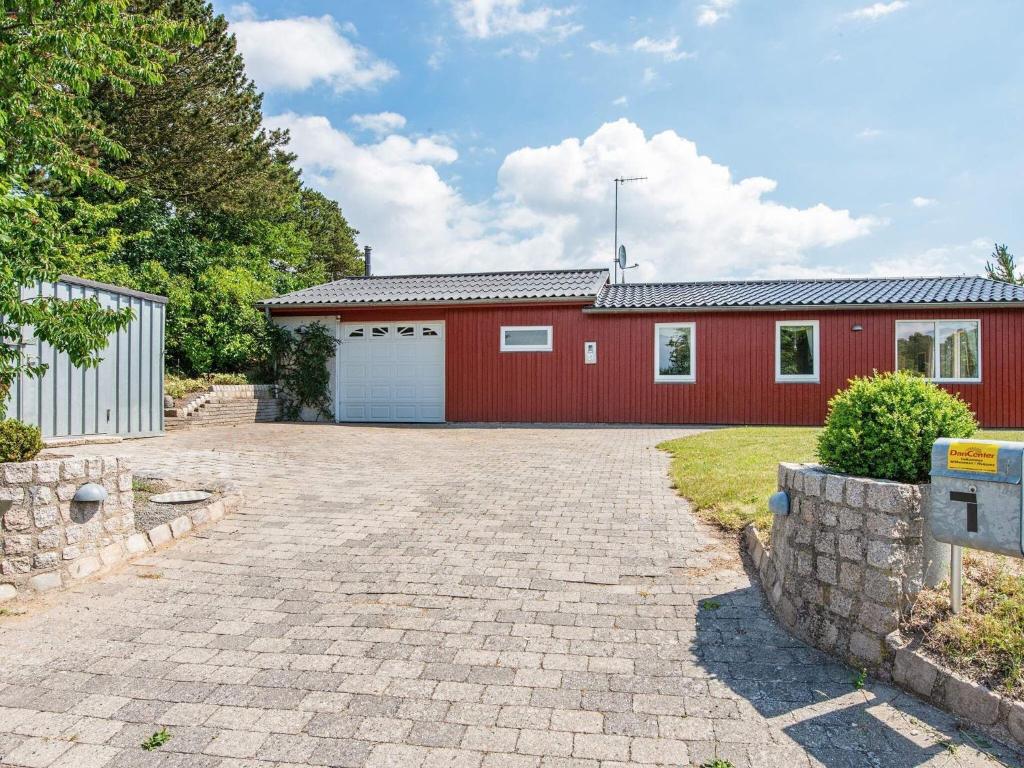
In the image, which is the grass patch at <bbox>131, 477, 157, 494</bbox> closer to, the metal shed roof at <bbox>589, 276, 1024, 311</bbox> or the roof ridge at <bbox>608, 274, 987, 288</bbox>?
the metal shed roof at <bbox>589, 276, 1024, 311</bbox>

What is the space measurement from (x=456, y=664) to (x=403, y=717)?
469mm

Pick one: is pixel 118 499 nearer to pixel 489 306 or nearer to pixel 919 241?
pixel 489 306

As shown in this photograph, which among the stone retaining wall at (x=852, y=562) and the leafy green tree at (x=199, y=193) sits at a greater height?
the leafy green tree at (x=199, y=193)

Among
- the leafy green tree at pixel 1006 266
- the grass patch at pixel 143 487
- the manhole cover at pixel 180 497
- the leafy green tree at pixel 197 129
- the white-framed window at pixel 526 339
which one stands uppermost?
the leafy green tree at pixel 197 129

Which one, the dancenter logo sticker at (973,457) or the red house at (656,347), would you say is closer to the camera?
the dancenter logo sticker at (973,457)

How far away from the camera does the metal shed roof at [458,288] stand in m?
14.1

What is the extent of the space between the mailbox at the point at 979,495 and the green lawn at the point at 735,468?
1868mm

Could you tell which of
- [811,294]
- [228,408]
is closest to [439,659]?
[228,408]

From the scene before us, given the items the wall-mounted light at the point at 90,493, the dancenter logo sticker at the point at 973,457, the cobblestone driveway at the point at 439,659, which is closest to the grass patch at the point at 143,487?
the cobblestone driveway at the point at 439,659

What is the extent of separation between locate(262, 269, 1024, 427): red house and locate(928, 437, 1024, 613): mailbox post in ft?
36.7

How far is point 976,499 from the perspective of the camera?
2.57m

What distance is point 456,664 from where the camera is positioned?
9.48ft

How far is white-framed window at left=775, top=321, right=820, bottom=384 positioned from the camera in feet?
43.7

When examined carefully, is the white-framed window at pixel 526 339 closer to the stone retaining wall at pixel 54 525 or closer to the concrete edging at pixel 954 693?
the stone retaining wall at pixel 54 525
